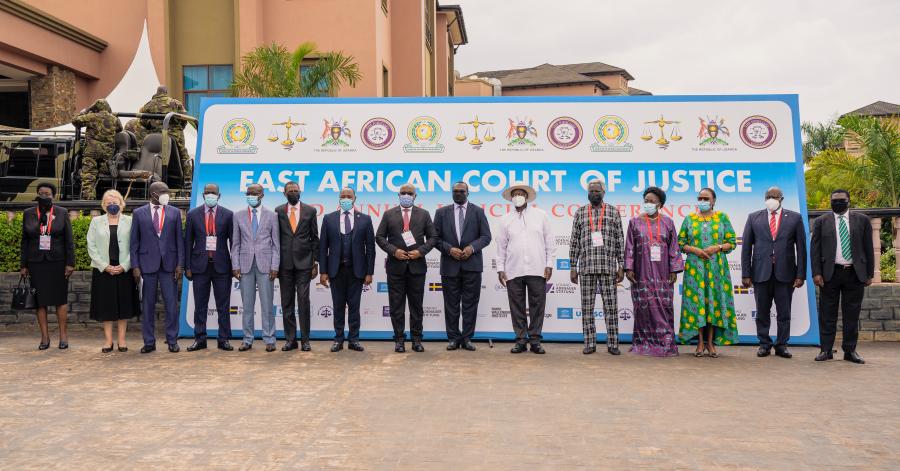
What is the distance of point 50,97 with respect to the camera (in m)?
23.4

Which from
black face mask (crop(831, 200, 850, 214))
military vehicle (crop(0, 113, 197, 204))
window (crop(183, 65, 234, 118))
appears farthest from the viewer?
window (crop(183, 65, 234, 118))

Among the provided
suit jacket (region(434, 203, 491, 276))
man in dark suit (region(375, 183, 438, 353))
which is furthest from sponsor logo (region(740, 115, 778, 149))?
man in dark suit (region(375, 183, 438, 353))

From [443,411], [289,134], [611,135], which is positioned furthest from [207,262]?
[611,135]

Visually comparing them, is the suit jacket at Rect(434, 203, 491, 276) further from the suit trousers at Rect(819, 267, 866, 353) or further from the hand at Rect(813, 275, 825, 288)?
the suit trousers at Rect(819, 267, 866, 353)

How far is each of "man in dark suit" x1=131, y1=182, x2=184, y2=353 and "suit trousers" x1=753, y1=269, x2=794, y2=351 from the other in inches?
280

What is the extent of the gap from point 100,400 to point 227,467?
99.9 inches

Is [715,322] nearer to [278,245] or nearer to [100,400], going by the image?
[278,245]

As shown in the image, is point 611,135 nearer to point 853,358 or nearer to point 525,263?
point 525,263

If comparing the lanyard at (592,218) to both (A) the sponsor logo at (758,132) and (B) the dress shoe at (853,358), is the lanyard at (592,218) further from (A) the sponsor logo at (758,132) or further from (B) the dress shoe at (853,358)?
(B) the dress shoe at (853,358)

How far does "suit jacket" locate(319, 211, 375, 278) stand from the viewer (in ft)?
32.8

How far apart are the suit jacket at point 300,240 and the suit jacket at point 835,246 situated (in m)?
6.03

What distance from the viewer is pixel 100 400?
23.4 feet

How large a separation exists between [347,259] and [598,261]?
308 cm

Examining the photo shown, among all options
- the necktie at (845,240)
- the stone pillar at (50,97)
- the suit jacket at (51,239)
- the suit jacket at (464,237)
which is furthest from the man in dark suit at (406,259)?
the stone pillar at (50,97)
